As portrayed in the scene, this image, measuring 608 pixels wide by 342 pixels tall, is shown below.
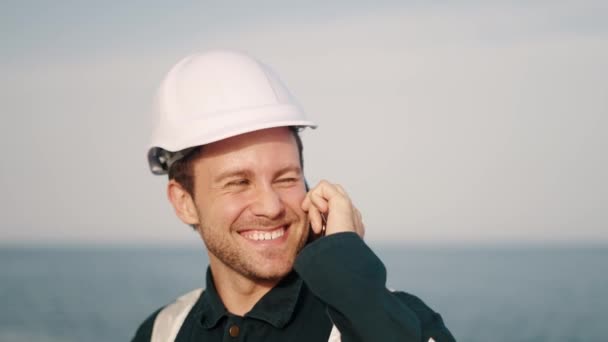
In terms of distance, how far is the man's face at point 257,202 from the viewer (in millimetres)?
3447

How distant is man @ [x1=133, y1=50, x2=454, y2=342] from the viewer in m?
3.44

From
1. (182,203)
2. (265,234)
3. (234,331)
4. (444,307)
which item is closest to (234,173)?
(265,234)

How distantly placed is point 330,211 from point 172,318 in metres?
1.20

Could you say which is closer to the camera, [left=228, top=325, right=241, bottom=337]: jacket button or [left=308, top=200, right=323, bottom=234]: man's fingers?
[left=308, top=200, right=323, bottom=234]: man's fingers

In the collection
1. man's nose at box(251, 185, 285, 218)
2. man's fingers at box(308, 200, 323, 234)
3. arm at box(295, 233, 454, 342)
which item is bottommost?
arm at box(295, 233, 454, 342)

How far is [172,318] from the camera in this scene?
3.97 metres

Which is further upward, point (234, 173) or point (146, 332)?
point (234, 173)

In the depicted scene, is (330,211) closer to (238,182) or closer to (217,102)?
(238,182)

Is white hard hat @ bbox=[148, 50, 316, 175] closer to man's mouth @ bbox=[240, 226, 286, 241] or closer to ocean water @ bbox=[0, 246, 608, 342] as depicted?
man's mouth @ bbox=[240, 226, 286, 241]

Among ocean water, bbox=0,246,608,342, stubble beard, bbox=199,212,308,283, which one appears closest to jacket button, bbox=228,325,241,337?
stubble beard, bbox=199,212,308,283

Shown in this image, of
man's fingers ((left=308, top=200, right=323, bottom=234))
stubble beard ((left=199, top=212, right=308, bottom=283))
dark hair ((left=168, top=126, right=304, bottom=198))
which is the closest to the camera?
man's fingers ((left=308, top=200, right=323, bottom=234))

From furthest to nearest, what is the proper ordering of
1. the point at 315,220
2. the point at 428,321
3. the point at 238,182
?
the point at 238,182 < the point at 315,220 < the point at 428,321

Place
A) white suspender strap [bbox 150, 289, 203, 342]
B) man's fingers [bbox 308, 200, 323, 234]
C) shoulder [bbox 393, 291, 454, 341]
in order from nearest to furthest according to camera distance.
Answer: shoulder [bbox 393, 291, 454, 341] → man's fingers [bbox 308, 200, 323, 234] → white suspender strap [bbox 150, 289, 203, 342]

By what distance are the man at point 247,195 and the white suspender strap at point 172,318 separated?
0.36 feet
